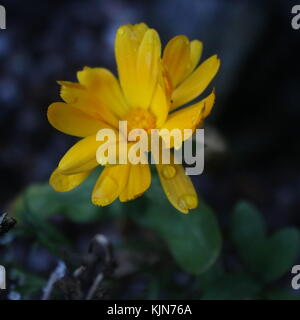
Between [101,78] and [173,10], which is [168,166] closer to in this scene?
[101,78]

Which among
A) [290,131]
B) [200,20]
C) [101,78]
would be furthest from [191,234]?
[200,20]

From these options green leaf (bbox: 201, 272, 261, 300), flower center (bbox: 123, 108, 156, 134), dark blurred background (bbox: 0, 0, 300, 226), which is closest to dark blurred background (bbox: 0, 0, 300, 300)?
dark blurred background (bbox: 0, 0, 300, 226)

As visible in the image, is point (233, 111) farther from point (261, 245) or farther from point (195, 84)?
point (195, 84)

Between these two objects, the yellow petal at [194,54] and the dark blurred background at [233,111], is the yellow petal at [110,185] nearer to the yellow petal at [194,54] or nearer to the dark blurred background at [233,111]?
the yellow petal at [194,54]

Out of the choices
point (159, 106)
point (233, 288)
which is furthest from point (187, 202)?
point (233, 288)

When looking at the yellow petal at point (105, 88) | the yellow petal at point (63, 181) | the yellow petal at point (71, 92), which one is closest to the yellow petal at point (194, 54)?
the yellow petal at point (105, 88)

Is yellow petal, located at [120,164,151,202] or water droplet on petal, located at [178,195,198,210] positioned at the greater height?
yellow petal, located at [120,164,151,202]

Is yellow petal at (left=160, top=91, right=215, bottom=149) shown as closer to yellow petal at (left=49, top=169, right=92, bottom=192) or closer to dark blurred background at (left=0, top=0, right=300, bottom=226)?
yellow petal at (left=49, top=169, right=92, bottom=192)
